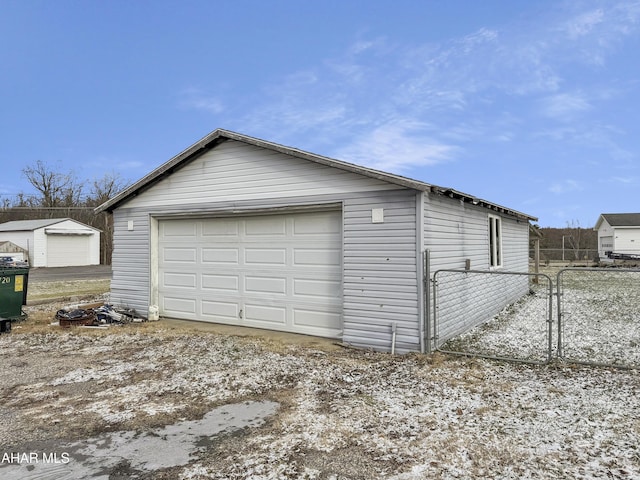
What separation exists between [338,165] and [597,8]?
7.14 m

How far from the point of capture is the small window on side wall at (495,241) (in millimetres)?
10391

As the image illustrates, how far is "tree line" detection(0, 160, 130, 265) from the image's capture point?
38.9 meters

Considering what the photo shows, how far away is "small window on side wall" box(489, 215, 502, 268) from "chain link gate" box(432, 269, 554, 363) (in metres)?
0.43

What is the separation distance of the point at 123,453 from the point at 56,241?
3088 centimetres

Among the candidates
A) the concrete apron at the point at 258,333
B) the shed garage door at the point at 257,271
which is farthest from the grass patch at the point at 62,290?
the concrete apron at the point at 258,333

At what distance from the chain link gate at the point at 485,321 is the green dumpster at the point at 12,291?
28.8ft

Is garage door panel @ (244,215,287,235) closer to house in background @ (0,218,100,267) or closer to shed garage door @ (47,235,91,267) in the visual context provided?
house in background @ (0,218,100,267)

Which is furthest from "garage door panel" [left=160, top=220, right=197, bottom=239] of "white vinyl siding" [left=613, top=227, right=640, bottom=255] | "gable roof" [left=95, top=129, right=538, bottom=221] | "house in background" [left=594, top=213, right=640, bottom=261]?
"white vinyl siding" [left=613, top=227, right=640, bottom=255]

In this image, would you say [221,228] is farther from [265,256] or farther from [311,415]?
[311,415]

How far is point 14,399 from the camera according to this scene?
4508 millimetres

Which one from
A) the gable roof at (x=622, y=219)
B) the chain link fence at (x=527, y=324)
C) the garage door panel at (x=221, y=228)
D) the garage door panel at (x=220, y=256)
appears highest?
the gable roof at (x=622, y=219)

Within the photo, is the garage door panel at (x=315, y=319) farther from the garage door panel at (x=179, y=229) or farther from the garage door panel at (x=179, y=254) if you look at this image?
the garage door panel at (x=179, y=229)

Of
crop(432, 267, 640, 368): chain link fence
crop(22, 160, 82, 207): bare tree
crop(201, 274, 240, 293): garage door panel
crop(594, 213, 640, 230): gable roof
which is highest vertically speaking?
crop(22, 160, 82, 207): bare tree

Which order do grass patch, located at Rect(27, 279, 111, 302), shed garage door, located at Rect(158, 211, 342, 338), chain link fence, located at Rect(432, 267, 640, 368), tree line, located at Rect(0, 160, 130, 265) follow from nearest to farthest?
chain link fence, located at Rect(432, 267, 640, 368) < shed garage door, located at Rect(158, 211, 342, 338) < grass patch, located at Rect(27, 279, 111, 302) < tree line, located at Rect(0, 160, 130, 265)
